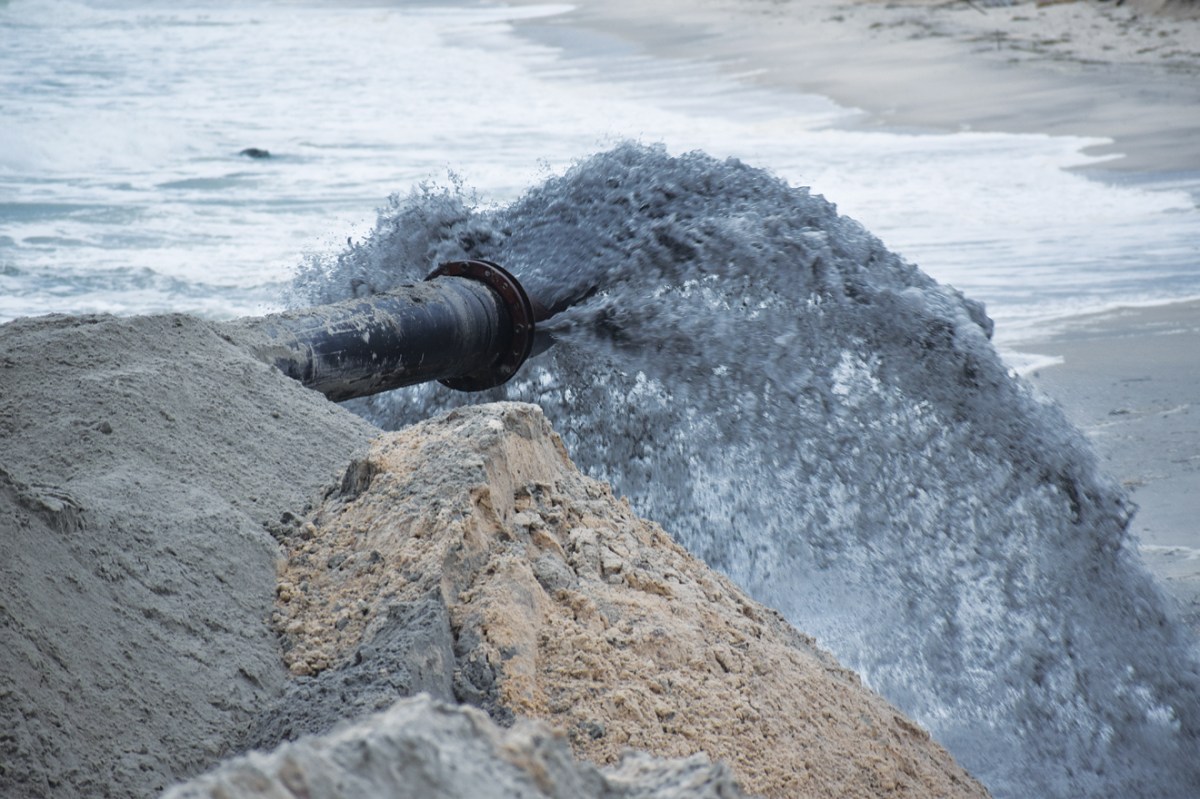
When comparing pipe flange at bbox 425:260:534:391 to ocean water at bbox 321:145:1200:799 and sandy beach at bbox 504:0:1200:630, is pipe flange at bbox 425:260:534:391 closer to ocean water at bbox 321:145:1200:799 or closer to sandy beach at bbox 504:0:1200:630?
ocean water at bbox 321:145:1200:799

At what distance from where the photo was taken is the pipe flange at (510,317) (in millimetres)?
3996

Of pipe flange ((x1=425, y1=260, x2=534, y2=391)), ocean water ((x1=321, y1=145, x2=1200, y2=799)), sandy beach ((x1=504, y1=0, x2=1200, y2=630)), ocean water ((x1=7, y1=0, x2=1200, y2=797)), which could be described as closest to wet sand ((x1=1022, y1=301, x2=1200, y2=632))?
sandy beach ((x1=504, y1=0, x2=1200, y2=630))

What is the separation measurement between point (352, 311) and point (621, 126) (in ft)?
38.2

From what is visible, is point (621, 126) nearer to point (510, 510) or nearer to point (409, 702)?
point (510, 510)

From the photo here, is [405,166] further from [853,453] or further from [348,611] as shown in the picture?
[348,611]

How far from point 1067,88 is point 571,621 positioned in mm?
15546

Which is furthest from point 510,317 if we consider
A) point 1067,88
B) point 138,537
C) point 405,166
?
point 1067,88

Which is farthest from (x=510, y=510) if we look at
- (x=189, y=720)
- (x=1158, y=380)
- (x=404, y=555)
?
(x=1158, y=380)

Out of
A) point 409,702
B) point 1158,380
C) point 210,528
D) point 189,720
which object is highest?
point 409,702

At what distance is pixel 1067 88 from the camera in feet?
52.0

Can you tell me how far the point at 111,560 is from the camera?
218 cm

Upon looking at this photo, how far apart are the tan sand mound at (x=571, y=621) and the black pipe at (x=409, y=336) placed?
92cm

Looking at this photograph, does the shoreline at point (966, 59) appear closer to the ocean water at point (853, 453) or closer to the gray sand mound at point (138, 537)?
the ocean water at point (853, 453)

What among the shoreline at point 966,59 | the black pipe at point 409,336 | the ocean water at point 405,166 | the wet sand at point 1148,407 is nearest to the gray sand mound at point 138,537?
the black pipe at point 409,336
